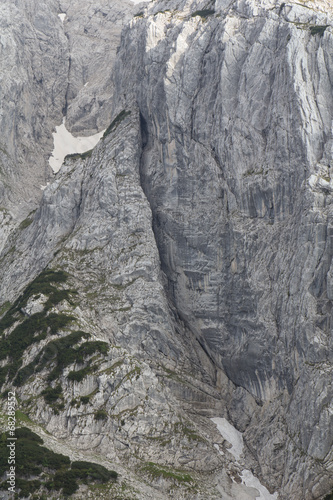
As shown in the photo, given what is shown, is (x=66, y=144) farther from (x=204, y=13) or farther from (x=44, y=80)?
(x=204, y=13)

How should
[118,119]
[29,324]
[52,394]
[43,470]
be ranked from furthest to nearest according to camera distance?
[118,119] < [29,324] < [52,394] < [43,470]

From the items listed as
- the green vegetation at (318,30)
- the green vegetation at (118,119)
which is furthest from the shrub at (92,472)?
the green vegetation at (318,30)

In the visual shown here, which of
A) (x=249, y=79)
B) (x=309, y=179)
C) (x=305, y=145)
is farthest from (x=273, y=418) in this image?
(x=249, y=79)

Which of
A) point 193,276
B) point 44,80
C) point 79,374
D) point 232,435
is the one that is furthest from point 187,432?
point 44,80

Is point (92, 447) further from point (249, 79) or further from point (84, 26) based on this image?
point (84, 26)

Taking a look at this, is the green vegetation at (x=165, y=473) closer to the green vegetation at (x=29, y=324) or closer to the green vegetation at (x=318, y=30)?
the green vegetation at (x=29, y=324)

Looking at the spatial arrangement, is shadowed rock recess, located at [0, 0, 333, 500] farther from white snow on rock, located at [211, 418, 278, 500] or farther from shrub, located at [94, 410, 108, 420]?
shrub, located at [94, 410, 108, 420]
